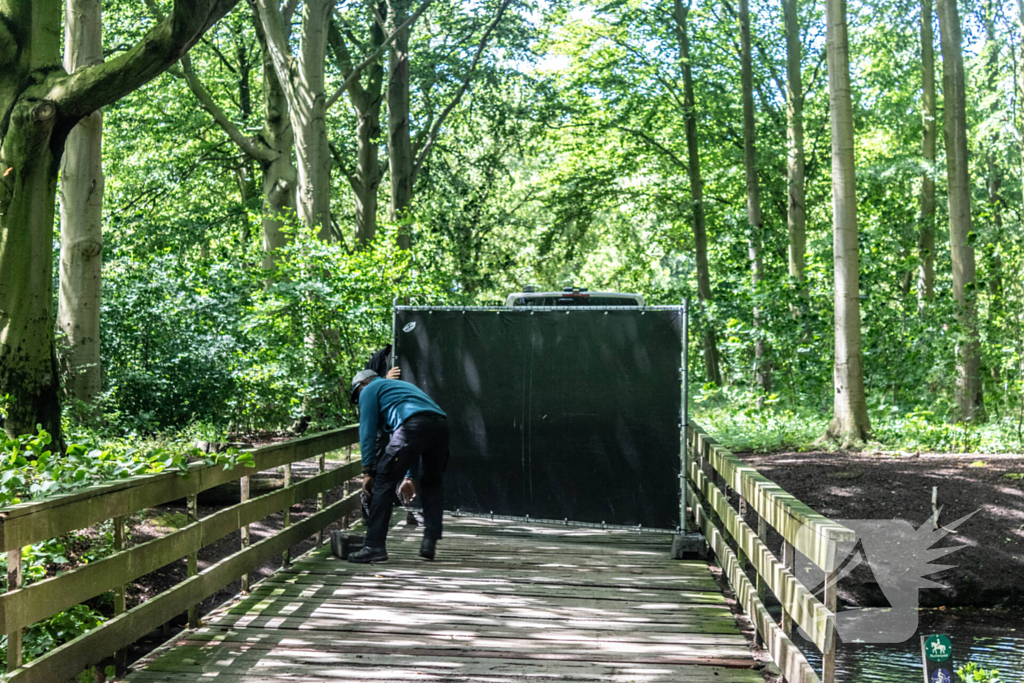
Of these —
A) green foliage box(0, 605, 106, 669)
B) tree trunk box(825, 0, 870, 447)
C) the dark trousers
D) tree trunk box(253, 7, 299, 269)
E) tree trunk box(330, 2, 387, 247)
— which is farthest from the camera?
tree trunk box(330, 2, 387, 247)

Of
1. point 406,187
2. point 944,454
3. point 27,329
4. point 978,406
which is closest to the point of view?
point 27,329

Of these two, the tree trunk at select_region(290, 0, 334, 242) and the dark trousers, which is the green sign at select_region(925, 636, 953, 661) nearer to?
the dark trousers

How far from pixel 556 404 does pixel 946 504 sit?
412 cm

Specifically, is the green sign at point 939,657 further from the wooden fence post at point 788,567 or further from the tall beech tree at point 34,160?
the tall beech tree at point 34,160

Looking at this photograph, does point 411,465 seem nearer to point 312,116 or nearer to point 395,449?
point 395,449

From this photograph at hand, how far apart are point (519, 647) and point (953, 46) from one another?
17.7m

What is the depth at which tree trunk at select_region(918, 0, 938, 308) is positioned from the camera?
2193 centimetres

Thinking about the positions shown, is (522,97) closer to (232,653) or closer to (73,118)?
(73,118)

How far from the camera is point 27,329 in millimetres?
8414

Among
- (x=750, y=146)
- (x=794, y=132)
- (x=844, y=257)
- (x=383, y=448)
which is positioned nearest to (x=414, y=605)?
(x=383, y=448)

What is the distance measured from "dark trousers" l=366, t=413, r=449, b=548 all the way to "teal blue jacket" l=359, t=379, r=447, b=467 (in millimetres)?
81

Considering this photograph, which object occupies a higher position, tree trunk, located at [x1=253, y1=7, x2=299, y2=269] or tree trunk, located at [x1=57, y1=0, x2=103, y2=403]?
tree trunk, located at [x1=253, y1=7, x2=299, y2=269]

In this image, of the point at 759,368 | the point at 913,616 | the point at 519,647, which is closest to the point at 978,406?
the point at 759,368

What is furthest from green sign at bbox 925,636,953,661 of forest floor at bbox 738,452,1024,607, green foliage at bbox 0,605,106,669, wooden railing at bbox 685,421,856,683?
forest floor at bbox 738,452,1024,607
